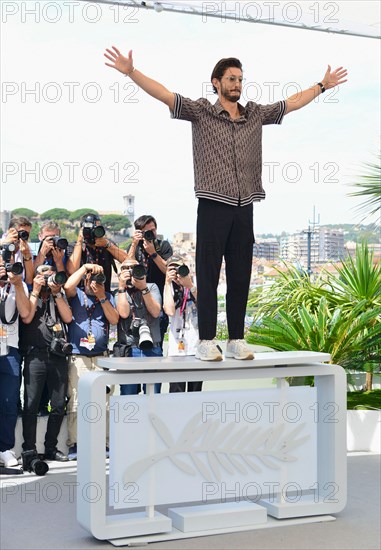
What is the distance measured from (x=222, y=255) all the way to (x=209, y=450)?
901mm

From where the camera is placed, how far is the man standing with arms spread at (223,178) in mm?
4227

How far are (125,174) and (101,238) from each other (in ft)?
2.45

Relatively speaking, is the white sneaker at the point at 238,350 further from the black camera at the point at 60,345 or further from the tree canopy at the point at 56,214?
the tree canopy at the point at 56,214

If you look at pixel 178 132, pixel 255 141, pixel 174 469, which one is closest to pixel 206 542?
pixel 174 469

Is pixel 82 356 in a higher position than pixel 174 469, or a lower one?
higher

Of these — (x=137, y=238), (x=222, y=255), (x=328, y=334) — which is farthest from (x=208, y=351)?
(x=328, y=334)

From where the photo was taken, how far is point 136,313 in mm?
5816

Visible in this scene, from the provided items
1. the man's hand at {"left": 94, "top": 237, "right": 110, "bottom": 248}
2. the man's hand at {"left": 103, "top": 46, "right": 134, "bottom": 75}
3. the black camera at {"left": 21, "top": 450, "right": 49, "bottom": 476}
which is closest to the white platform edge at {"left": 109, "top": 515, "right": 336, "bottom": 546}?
the black camera at {"left": 21, "top": 450, "right": 49, "bottom": 476}

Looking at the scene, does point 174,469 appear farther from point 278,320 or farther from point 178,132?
point 178,132

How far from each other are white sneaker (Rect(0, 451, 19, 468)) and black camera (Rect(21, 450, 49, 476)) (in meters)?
0.06

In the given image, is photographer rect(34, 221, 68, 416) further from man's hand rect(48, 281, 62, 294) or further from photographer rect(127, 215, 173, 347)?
photographer rect(127, 215, 173, 347)

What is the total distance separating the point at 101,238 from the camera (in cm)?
587

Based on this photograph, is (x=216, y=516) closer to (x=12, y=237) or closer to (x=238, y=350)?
(x=238, y=350)

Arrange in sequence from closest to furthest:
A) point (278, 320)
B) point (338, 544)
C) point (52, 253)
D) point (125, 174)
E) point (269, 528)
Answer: point (338, 544)
point (269, 528)
point (125, 174)
point (52, 253)
point (278, 320)
